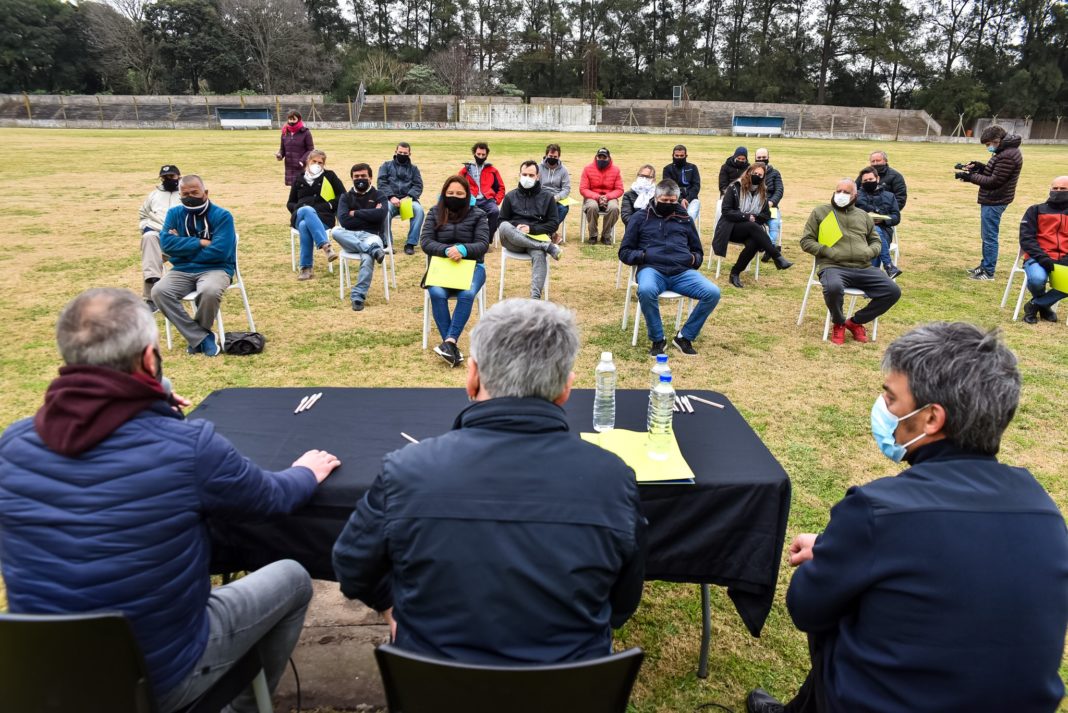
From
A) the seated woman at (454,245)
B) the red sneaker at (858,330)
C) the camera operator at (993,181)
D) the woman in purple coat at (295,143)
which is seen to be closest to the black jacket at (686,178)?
the camera operator at (993,181)

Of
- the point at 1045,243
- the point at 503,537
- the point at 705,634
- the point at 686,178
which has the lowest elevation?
the point at 705,634

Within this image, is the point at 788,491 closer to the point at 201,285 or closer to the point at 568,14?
the point at 201,285

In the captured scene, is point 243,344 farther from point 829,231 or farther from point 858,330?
point 858,330

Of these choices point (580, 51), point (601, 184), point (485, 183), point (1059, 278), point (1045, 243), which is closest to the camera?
point (1059, 278)

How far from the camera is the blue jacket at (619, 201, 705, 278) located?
595 centimetres

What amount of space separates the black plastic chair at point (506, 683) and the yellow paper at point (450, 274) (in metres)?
4.60

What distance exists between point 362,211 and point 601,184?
409cm

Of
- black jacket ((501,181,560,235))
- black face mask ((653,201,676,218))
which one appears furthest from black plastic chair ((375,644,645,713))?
black jacket ((501,181,560,235))

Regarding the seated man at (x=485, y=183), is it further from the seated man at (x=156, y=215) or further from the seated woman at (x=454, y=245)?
the seated man at (x=156, y=215)

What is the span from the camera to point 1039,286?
6781mm

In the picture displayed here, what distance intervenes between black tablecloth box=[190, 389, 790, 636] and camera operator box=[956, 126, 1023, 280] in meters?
7.97

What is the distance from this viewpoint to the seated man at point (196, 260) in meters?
5.62

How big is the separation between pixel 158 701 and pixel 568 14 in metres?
62.3

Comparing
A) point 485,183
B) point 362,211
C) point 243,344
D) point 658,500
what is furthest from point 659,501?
point 485,183
